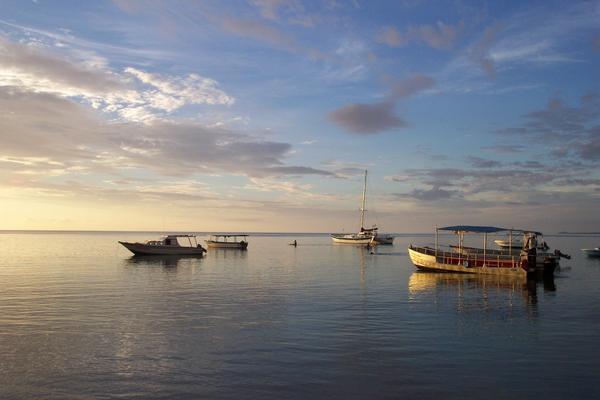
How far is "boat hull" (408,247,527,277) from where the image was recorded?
48938 mm

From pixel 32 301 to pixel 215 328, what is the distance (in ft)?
54.8

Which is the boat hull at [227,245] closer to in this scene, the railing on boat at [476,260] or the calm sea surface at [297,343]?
the railing on boat at [476,260]

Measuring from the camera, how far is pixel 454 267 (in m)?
52.2

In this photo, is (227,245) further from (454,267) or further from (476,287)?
(476,287)

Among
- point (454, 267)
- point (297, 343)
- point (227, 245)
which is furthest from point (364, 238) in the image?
point (297, 343)

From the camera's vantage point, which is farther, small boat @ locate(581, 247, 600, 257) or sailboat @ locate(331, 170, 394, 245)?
sailboat @ locate(331, 170, 394, 245)

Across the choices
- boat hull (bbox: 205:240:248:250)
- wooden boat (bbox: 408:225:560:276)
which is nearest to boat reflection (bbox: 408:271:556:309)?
wooden boat (bbox: 408:225:560:276)

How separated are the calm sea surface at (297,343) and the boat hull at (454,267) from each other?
9.36 meters

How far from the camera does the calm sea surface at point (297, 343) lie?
584 inches

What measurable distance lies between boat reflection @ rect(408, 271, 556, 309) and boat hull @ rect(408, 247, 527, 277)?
593 millimetres

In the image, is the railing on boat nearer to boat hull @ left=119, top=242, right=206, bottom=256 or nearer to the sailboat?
boat hull @ left=119, top=242, right=206, bottom=256

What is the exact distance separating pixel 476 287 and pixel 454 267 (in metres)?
11.1

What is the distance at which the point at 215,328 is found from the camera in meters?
23.1

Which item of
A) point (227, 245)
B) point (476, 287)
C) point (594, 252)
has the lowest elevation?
point (476, 287)
